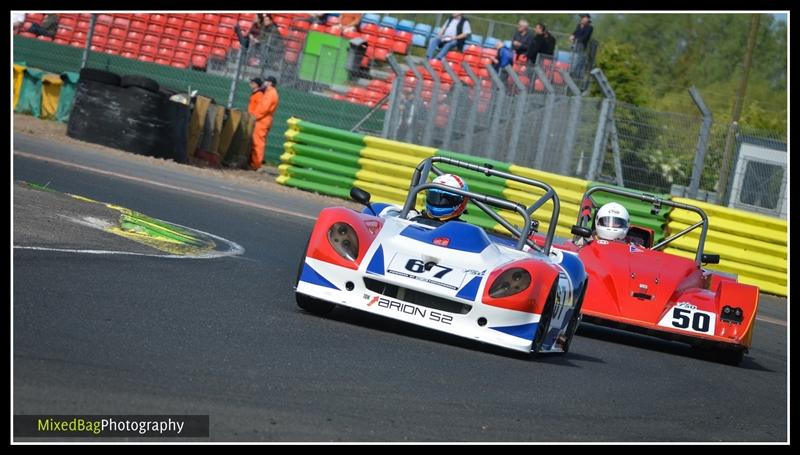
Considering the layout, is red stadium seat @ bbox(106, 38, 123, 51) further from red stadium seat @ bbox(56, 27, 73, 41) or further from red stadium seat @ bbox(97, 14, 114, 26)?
red stadium seat @ bbox(56, 27, 73, 41)

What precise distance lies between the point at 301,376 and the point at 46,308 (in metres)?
1.30

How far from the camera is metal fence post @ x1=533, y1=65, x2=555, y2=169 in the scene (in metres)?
18.7

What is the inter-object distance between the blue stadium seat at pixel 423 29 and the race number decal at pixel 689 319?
70.6 feet

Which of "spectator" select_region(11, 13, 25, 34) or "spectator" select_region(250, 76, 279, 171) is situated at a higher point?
"spectator" select_region(11, 13, 25, 34)

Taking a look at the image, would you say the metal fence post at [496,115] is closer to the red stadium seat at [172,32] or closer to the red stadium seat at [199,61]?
the red stadium seat at [199,61]

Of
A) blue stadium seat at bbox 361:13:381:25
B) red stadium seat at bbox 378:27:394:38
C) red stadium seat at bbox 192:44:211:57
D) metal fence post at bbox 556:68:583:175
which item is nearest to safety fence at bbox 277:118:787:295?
metal fence post at bbox 556:68:583:175

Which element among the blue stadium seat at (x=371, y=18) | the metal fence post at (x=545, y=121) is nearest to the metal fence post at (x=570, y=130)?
the metal fence post at (x=545, y=121)

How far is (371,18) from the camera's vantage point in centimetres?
2992

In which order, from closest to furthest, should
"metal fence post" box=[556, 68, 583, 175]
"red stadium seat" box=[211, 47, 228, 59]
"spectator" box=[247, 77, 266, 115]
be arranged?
"metal fence post" box=[556, 68, 583, 175] < "spectator" box=[247, 77, 266, 115] < "red stadium seat" box=[211, 47, 228, 59]

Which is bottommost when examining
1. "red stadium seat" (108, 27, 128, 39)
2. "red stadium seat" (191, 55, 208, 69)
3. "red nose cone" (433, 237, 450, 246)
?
"red nose cone" (433, 237, 450, 246)

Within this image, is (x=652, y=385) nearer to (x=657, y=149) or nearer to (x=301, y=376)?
(x=301, y=376)

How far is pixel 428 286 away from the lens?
7.39m

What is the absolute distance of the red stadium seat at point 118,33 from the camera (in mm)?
26156

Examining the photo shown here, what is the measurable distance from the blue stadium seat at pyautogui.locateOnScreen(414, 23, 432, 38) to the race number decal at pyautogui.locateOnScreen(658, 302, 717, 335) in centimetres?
2153
